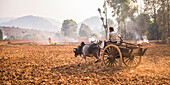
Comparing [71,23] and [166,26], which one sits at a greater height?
[71,23]

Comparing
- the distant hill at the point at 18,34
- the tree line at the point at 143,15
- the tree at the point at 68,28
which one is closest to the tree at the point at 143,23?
the tree line at the point at 143,15

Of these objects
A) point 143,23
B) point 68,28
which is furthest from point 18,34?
point 143,23

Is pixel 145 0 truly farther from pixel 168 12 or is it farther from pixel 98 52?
pixel 98 52

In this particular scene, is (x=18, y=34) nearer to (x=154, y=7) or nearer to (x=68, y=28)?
(x=68, y=28)

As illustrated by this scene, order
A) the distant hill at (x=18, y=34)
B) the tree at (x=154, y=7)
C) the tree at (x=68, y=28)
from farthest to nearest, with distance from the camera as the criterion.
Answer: the tree at (x=68, y=28) → the distant hill at (x=18, y=34) → the tree at (x=154, y=7)

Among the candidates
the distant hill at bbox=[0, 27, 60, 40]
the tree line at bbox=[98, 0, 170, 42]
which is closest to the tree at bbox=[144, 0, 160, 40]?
the tree line at bbox=[98, 0, 170, 42]

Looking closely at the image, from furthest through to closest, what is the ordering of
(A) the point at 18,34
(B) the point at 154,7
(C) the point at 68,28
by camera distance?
(C) the point at 68,28
(A) the point at 18,34
(B) the point at 154,7

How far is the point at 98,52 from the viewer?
6.97 meters

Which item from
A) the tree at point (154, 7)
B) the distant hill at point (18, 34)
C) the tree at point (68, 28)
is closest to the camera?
the tree at point (154, 7)

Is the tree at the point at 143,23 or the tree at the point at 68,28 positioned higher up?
the tree at the point at 68,28

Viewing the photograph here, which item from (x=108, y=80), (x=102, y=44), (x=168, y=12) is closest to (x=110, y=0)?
(x=168, y=12)

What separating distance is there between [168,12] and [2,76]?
24816mm

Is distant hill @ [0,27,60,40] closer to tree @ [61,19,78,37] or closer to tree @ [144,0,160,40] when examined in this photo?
tree @ [61,19,78,37]

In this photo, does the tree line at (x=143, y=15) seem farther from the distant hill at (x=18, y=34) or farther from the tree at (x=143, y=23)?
the distant hill at (x=18, y=34)
